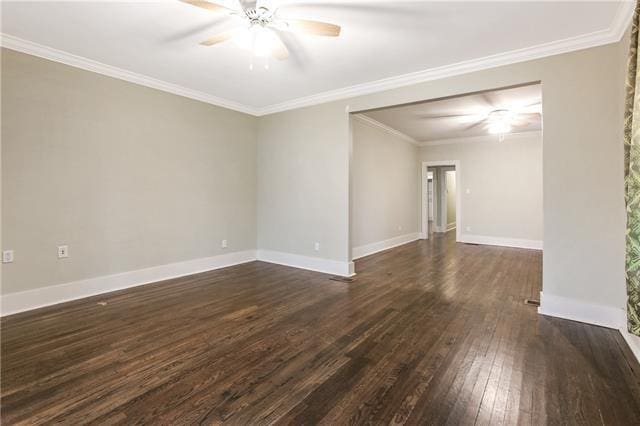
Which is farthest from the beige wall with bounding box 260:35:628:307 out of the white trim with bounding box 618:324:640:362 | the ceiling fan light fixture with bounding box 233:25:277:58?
the ceiling fan light fixture with bounding box 233:25:277:58

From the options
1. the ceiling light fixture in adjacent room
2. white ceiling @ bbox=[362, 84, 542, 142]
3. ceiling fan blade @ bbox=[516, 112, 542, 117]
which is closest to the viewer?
white ceiling @ bbox=[362, 84, 542, 142]

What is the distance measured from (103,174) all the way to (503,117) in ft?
20.9

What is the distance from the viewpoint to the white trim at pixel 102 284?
3035 mm

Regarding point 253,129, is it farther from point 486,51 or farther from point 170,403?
point 170,403

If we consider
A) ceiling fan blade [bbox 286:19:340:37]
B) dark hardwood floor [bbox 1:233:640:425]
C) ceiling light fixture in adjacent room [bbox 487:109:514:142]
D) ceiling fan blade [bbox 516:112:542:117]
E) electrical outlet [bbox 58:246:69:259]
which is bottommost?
dark hardwood floor [bbox 1:233:640:425]

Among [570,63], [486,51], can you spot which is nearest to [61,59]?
[486,51]

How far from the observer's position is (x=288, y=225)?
17.0 feet

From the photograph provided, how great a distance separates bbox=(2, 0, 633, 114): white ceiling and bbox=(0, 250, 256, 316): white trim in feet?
8.09

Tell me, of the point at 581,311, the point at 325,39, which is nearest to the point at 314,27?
the point at 325,39

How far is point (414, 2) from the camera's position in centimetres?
237

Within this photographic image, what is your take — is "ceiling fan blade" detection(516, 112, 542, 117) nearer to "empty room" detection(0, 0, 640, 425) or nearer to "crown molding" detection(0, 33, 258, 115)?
"empty room" detection(0, 0, 640, 425)

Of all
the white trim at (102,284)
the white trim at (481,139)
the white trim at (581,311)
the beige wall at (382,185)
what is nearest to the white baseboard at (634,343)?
the white trim at (581,311)

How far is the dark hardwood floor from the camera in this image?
1656 millimetres

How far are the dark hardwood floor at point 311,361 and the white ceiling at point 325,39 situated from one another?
2695mm
